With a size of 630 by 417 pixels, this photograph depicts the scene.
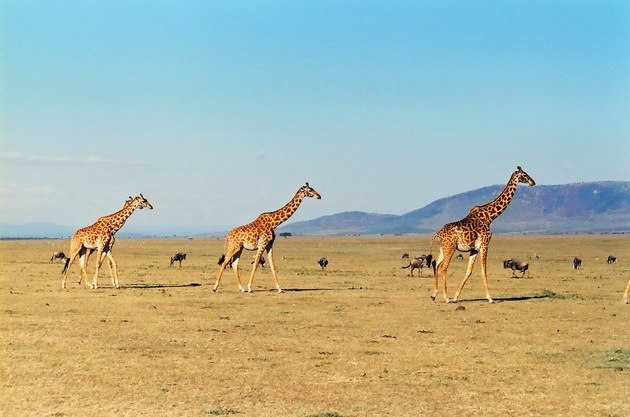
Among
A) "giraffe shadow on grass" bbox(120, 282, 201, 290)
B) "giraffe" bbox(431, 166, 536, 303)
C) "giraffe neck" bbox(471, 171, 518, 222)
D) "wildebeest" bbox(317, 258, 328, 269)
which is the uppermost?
"giraffe neck" bbox(471, 171, 518, 222)

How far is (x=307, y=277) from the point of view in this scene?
44.2 metres

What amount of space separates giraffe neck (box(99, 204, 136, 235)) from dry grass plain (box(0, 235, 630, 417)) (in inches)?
148

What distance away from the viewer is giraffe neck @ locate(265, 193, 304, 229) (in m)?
34.2

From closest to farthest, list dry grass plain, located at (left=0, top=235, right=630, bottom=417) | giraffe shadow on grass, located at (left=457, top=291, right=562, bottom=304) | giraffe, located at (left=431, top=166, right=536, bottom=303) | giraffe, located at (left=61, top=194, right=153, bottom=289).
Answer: dry grass plain, located at (left=0, top=235, right=630, bottom=417)
giraffe, located at (left=431, top=166, right=536, bottom=303)
giraffe shadow on grass, located at (left=457, top=291, right=562, bottom=304)
giraffe, located at (left=61, top=194, right=153, bottom=289)

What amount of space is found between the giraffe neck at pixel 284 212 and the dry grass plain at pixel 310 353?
3.47 metres

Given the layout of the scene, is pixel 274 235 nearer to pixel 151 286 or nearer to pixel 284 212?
pixel 284 212

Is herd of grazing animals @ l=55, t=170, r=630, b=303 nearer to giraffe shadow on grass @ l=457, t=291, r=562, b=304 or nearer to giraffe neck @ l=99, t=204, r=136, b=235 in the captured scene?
giraffe neck @ l=99, t=204, r=136, b=235

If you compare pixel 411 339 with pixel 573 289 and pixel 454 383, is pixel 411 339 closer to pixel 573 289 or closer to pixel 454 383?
pixel 454 383

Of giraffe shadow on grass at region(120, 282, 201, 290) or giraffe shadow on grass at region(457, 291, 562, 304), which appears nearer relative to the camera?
giraffe shadow on grass at region(457, 291, 562, 304)

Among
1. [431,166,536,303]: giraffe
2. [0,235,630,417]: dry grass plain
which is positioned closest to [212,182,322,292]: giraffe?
[0,235,630,417]: dry grass plain

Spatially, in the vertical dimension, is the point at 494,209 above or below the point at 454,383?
above

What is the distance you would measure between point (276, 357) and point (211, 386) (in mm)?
3185

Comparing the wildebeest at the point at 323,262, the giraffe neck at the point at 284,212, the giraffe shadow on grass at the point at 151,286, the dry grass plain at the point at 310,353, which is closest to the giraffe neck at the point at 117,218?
the giraffe shadow on grass at the point at 151,286

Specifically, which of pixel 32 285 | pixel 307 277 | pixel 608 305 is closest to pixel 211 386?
pixel 608 305
